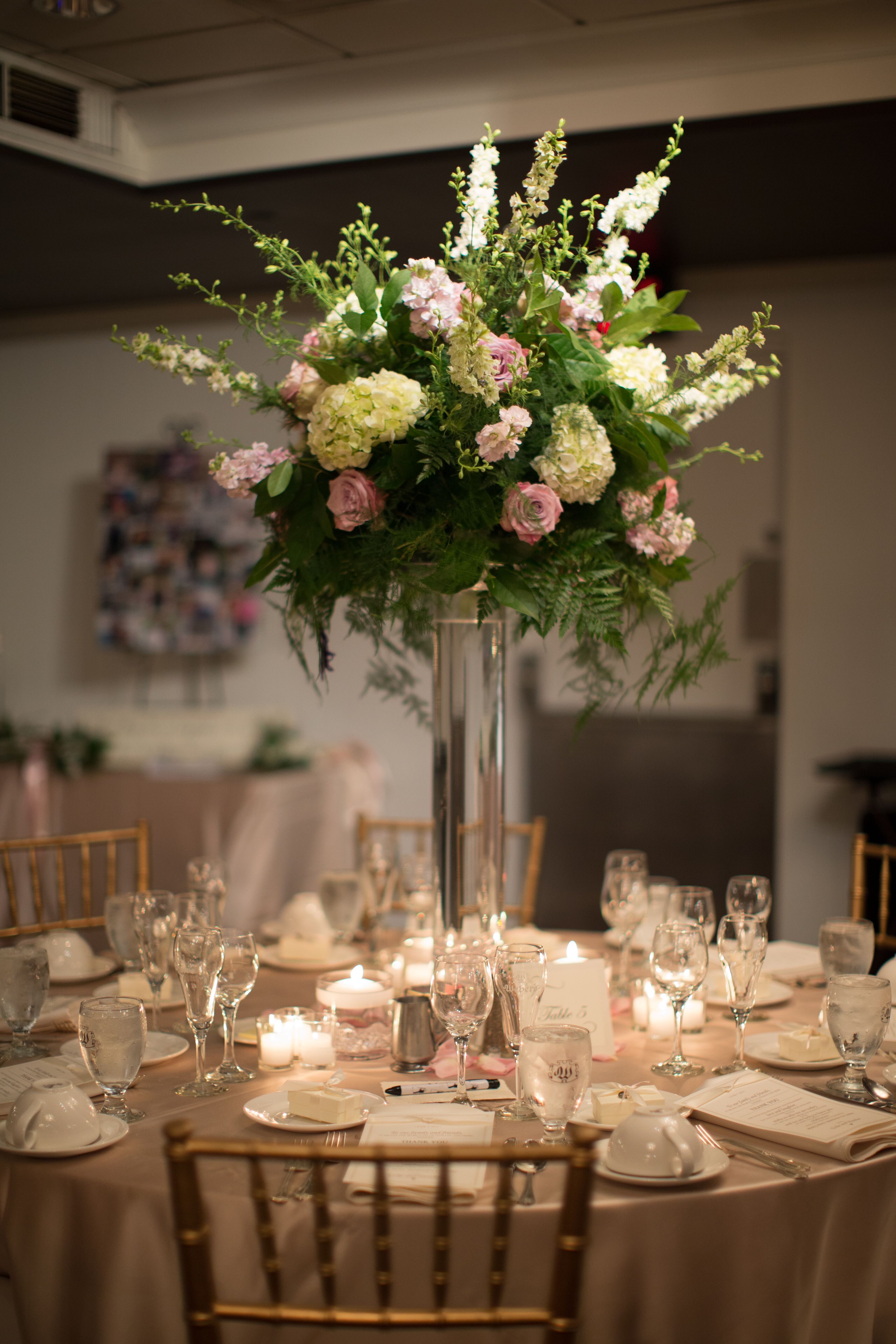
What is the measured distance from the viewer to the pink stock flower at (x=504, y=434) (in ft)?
5.22

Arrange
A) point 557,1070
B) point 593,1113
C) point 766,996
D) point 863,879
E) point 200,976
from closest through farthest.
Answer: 1. point 557,1070
2. point 593,1113
3. point 200,976
4. point 766,996
5. point 863,879

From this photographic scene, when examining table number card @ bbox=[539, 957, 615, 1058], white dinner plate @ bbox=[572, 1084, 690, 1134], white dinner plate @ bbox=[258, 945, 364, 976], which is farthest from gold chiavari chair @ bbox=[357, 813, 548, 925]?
white dinner plate @ bbox=[572, 1084, 690, 1134]

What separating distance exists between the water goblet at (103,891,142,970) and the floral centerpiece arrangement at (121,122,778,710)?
→ 0.64 meters

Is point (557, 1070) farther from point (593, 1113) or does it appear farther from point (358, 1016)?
point (358, 1016)

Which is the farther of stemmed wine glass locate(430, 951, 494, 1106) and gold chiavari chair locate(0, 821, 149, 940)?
gold chiavari chair locate(0, 821, 149, 940)

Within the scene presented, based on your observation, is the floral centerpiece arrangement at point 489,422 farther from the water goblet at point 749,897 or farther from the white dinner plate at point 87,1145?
the white dinner plate at point 87,1145

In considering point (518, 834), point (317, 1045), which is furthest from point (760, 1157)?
point (518, 834)

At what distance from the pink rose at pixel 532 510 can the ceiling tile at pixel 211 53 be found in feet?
7.69

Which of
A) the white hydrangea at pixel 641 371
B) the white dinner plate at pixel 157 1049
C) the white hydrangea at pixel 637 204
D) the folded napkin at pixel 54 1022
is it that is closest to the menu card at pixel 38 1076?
the white dinner plate at pixel 157 1049

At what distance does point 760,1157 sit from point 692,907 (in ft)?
1.87

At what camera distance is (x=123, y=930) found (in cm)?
204

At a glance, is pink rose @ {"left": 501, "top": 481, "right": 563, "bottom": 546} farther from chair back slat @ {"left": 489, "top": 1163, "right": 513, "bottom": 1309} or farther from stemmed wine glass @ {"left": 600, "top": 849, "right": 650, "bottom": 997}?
chair back slat @ {"left": 489, "top": 1163, "right": 513, "bottom": 1309}

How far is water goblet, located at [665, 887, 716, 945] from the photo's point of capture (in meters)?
1.87

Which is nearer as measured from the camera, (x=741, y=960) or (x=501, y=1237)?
(x=501, y=1237)
